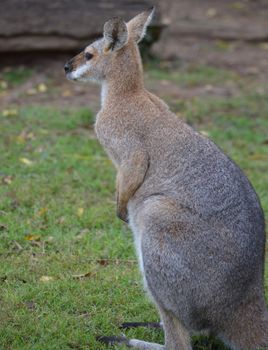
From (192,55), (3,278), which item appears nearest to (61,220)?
(3,278)

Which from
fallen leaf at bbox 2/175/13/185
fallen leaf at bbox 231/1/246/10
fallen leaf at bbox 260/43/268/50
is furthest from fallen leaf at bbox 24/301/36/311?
fallen leaf at bbox 231/1/246/10

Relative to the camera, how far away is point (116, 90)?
4.93m

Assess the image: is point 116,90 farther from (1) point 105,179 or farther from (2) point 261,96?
(2) point 261,96

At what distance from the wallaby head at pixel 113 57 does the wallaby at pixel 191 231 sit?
1.53 feet

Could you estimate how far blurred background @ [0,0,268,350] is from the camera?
4.82 metres

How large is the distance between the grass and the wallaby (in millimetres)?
459

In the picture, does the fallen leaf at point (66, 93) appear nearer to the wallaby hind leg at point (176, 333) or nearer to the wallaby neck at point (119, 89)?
the wallaby neck at point (119, 89)

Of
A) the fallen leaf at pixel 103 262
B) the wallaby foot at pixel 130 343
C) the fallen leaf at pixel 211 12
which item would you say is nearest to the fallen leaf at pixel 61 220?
the fallen leaf at pixel 103 262

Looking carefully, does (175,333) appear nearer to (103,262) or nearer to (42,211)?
(103,262)

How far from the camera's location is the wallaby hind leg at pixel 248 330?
12.9 feet

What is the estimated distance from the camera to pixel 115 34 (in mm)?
4914

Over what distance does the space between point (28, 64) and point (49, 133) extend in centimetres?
256

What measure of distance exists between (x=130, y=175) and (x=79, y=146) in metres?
3.47

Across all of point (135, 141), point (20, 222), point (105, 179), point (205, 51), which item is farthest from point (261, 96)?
point (135, 141)
